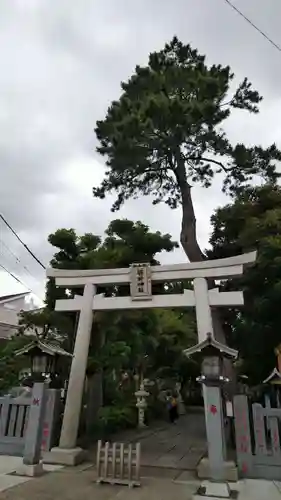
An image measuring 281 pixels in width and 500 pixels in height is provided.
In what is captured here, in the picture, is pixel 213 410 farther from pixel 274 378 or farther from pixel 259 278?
pixel 259 278

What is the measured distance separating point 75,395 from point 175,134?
30.1ft

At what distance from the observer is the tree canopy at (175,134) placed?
12.8 meters

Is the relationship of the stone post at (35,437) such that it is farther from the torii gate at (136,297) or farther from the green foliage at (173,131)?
the green foliage at (173,131)

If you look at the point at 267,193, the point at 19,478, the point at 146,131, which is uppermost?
the point at 146,131

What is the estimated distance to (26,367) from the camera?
12977mm

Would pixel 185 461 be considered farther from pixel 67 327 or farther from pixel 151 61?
pixel 151 61

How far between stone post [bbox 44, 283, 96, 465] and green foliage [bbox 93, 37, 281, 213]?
560 cm

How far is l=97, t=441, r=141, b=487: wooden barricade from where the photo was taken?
6875 mm

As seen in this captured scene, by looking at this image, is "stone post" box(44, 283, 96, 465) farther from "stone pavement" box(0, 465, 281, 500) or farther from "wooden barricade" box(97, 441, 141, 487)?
"wooden barricade" box(97, 441, 141, 487)

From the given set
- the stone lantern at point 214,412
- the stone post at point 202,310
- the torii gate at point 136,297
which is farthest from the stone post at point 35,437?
the stone post at point 202,310

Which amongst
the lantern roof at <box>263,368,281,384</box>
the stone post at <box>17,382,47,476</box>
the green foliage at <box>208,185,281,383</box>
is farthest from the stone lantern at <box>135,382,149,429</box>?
the stone post at <box>17,382,47,476</box>

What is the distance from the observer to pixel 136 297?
10.1 m

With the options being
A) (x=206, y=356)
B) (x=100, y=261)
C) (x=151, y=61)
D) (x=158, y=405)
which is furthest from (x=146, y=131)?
(x=158, y=405)

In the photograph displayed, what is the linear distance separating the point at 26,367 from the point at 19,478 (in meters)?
6.23
